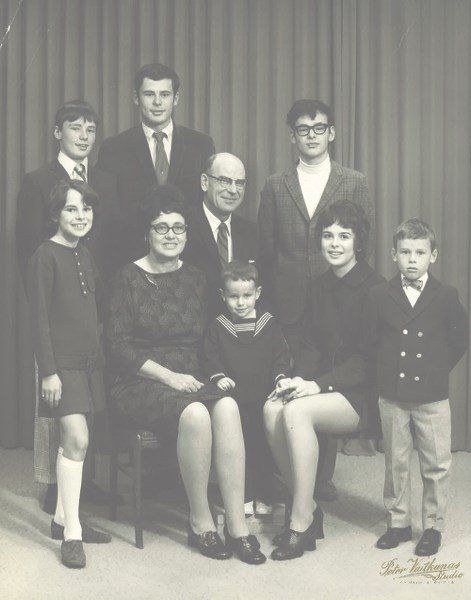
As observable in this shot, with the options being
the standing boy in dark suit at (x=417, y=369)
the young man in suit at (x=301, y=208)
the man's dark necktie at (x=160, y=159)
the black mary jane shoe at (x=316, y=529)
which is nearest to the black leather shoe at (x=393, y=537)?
the standing boy in dark suit at (x=417, y=369)

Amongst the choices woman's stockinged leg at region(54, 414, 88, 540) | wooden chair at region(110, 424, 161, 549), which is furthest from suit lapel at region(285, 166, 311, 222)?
woman's stockinged leg at region(54, 414, 88, 540)

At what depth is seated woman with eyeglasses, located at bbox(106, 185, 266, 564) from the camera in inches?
134

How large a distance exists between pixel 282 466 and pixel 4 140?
2.59 metres

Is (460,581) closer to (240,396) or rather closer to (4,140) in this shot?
(240,396)

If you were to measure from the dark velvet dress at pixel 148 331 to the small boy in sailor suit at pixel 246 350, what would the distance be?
0.27 ft

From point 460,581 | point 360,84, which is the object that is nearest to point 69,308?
point 460,581

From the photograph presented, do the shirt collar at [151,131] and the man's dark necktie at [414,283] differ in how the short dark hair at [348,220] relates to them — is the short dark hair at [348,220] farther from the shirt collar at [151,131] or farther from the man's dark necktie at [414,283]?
the shirt collar at [151,131]

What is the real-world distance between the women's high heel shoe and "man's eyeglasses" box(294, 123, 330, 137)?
5.34ft

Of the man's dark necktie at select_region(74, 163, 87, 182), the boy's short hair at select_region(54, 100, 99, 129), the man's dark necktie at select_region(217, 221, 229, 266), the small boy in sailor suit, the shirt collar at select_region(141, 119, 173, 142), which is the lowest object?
the small boy in sailor suit

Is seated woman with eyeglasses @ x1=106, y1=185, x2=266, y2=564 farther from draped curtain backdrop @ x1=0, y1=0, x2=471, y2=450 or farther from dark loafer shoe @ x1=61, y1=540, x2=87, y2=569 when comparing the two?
draped curtain backdrop @ x1=0, y1=0, x2=471, y2=450

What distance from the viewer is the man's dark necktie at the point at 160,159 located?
13.9 ft

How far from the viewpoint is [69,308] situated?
11.4 ft

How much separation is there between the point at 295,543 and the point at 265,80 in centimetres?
264

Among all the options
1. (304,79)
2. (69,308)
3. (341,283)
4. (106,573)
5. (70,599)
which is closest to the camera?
(70,599)
